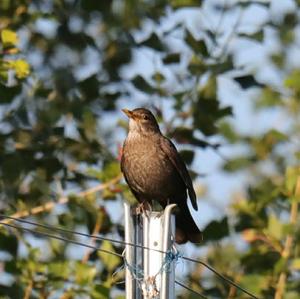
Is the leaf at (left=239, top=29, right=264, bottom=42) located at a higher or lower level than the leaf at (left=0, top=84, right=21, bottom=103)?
higher

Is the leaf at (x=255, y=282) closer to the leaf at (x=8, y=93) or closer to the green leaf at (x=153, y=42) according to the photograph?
the green leaf at (x=153, y=42)

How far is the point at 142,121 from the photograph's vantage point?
8945 millimetres

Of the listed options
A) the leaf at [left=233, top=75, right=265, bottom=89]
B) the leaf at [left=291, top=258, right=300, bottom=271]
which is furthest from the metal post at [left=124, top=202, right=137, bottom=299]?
the leaf at [left=291, top=258, right=300, bottom=271]

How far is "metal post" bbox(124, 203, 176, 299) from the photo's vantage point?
5.71 m

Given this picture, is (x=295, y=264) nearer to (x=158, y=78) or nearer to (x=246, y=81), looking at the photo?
(x=246, y=81)

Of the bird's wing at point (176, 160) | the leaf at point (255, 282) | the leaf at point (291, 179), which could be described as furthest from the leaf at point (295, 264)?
the bird's wing at point (176, 160)

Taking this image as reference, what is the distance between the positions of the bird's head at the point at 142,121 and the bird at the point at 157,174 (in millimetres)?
19

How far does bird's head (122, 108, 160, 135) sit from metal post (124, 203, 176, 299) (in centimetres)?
299

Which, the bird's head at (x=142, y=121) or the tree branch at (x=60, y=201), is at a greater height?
the bird's head at (x=142, y=121)

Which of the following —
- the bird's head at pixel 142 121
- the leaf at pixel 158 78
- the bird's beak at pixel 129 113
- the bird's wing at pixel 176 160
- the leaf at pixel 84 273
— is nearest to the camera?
the bird's wing at pixel 176 160

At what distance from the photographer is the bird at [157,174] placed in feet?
27.6

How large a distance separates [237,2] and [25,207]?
2.16 meters

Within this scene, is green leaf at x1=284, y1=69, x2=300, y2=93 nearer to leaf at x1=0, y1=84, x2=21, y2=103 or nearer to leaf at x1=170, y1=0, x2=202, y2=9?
leaf at x1=170, y1=0, x2=202, y2=9

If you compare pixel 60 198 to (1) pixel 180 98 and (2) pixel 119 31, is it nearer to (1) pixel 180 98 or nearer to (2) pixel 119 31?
(1) pixel 180 98
